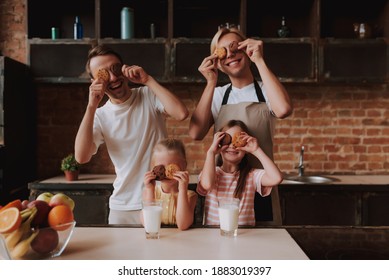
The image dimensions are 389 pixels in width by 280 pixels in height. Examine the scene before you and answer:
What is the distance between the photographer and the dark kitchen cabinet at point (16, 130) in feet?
8.96

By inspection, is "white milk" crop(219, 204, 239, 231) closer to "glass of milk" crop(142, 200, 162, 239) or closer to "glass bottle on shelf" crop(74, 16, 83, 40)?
"glass of milk" crop(142, 200, 162, 239)

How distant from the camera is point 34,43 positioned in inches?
117

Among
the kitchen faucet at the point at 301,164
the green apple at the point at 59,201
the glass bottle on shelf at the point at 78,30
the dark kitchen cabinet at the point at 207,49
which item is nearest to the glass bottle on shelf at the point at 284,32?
the dark kitchen cabinet at the point at 207,49

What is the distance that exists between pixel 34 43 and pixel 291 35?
6.41 ft

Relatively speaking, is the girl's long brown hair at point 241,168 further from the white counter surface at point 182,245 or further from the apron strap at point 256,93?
the white counter surface at point 182,245

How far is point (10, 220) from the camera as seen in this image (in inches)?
38.5

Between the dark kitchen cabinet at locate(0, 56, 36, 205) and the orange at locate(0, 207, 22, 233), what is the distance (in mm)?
1893

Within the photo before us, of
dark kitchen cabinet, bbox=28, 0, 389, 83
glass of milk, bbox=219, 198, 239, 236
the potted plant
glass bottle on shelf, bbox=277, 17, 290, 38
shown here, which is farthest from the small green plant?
glass of milk, bbox=219, 198, 239, 236

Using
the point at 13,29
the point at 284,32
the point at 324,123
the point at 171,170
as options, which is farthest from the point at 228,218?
the point at 13,29

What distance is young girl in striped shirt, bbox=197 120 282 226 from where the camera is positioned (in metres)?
1.50

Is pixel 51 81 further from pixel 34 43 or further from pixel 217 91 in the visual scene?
pixel 217 91

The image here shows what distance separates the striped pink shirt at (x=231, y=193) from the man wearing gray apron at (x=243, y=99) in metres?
0.07

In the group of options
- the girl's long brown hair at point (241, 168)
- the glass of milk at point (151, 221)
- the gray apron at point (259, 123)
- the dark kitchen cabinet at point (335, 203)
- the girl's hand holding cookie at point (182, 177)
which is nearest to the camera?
the glass of milk at point (151, 221)
